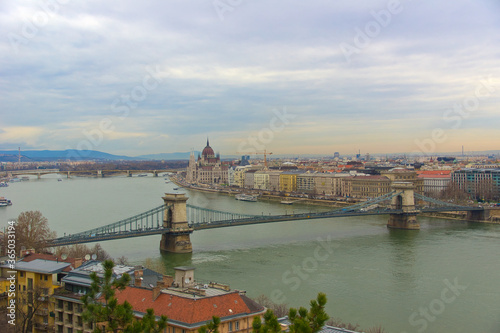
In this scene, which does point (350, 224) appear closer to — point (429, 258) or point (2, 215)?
point (429, 258)

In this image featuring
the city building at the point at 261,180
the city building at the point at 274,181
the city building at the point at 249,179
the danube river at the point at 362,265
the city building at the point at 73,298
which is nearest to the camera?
the city building at the point at 73,298

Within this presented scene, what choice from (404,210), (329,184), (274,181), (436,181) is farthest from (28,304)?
(274,181)

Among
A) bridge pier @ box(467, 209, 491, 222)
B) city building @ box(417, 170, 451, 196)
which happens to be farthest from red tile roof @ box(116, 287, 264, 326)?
city building @ box(417, 170, 451, 196)

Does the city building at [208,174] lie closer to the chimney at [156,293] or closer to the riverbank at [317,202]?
the riverbank at [317,202]

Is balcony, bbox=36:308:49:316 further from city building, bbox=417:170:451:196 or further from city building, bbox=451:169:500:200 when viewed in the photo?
city building, bbox=417:170:451:196

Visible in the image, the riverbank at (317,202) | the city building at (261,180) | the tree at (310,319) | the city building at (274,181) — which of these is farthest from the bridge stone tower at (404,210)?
the city building at (261,180)

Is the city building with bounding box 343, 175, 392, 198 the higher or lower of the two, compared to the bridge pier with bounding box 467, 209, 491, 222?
higher
